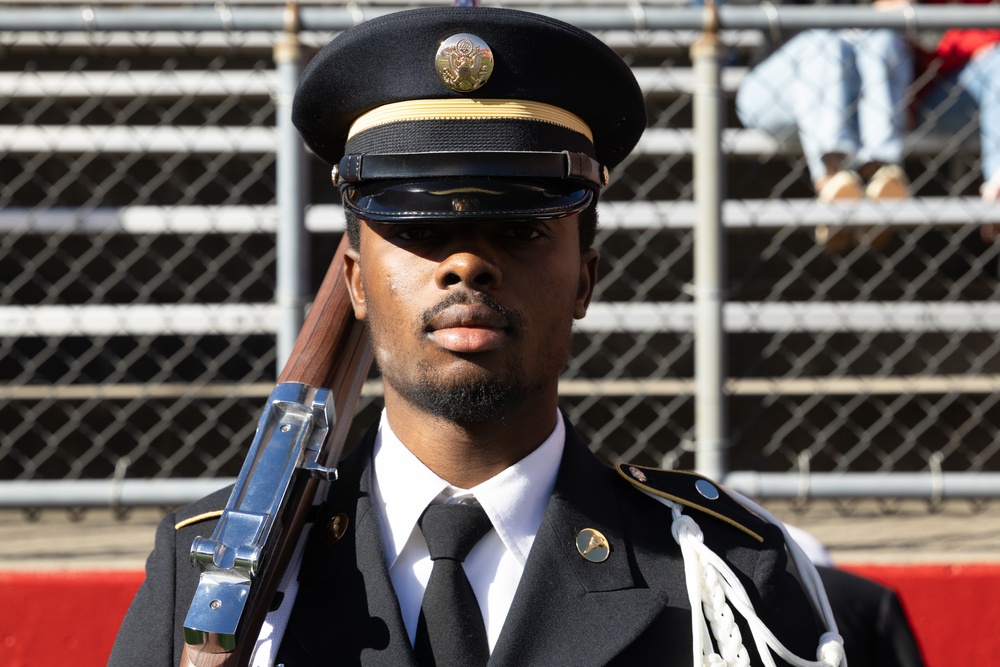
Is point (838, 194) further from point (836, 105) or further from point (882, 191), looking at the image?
point (836, 105)

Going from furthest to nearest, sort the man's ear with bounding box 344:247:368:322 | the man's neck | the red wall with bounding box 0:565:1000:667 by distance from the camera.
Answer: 1. the red wall with bounding box 0:565:1000:667
2. the man's ear with bounding box 344:247:368:322
3. the man's neck

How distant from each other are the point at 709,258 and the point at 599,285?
90 centimetres

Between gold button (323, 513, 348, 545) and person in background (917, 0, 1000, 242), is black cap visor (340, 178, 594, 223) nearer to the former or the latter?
gold button (323, 513, 348, 545)

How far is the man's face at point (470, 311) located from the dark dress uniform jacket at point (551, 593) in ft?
0.64

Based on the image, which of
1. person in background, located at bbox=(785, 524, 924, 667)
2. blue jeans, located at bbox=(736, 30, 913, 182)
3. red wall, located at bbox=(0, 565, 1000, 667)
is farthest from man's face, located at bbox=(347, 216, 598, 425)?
blue jeans, located at bbox=(736, 30, 913, 182)

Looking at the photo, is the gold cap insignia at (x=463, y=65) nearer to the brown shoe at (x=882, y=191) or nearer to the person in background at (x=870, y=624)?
the person in background at (x=870, y=624)

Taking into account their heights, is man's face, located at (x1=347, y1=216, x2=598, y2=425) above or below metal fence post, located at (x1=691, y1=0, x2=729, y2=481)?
below

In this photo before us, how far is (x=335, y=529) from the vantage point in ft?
4.78

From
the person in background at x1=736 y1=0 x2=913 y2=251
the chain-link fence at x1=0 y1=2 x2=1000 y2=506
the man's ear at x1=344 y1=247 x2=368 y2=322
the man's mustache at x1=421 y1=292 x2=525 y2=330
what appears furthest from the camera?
the person in background at x1=736 y1=0 x2=913 y2=251

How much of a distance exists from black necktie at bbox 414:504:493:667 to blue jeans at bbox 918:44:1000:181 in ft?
8.02

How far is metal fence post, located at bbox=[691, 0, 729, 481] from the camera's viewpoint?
2627mm

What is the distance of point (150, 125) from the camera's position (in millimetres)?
3930

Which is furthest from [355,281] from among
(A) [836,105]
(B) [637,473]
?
(A) [836,105]

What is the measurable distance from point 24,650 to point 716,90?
209 centimetres
